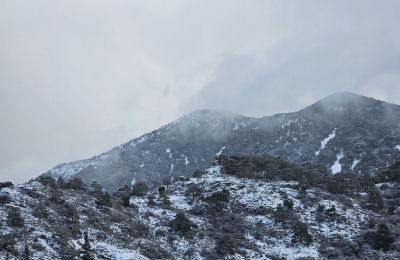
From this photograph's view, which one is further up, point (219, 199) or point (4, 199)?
point (4, 199)

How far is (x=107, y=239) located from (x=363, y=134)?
456 feet

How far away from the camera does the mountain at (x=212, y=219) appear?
5206cm

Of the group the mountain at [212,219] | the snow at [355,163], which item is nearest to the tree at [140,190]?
the mountain at [212,219]

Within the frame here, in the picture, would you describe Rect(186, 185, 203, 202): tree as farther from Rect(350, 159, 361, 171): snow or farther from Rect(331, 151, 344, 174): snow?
Rect(350, 159, 361, 171): snow

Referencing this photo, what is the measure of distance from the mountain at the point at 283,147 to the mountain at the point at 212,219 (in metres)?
71.3

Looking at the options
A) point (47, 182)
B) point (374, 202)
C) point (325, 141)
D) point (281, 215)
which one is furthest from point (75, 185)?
point (325, 141)

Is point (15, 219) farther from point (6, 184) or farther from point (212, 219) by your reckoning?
point (212, 219)

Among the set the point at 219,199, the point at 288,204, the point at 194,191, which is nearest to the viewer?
the point at 288,204

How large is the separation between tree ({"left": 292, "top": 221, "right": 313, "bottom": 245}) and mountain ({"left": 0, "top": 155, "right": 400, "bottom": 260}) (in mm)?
138

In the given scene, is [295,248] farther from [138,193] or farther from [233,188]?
[138,193]

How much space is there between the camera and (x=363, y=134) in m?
174

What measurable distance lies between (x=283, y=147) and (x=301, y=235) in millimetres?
110907

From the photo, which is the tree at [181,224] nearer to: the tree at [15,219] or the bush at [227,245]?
the bush at [227,245]

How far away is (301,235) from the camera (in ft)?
209
